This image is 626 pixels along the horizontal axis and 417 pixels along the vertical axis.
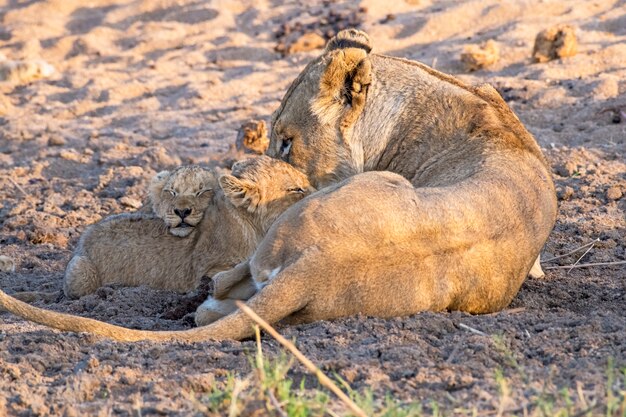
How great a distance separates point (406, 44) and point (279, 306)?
708cm

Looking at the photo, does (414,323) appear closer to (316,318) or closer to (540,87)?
(316,318)

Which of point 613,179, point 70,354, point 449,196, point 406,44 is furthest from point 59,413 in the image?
point 406,44

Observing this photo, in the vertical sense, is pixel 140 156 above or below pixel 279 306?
below

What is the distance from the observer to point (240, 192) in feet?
18.6

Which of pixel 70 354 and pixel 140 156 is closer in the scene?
pixel 70 354

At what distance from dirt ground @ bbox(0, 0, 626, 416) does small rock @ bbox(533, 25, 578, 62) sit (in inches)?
4.5

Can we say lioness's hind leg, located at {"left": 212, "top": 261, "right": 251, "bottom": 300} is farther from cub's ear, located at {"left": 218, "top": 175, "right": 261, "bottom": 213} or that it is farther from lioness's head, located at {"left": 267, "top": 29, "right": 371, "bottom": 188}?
lioness's head, located at {"left": 267, "top": 29, "right": 371, "bottom": 188}

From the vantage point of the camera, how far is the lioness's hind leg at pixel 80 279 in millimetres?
6039

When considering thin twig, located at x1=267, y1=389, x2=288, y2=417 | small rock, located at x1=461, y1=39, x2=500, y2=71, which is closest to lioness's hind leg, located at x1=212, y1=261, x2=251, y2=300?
→ thin twig, located at x1=267, y1=389, x2=288, y2=417

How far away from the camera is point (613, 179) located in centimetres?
782

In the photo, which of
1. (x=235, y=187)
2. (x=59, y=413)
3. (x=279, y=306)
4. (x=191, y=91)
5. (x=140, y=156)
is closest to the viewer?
(x=59, y=413)

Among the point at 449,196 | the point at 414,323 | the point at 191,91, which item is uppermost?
the point at 449,196

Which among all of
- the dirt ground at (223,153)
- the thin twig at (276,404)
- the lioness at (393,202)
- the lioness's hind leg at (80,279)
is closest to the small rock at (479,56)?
the dirt ground at (223,153)

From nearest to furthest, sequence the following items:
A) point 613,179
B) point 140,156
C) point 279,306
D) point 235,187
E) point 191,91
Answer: point 279,306
point 235,187
point 613,179
point 140,156
point 191,91
